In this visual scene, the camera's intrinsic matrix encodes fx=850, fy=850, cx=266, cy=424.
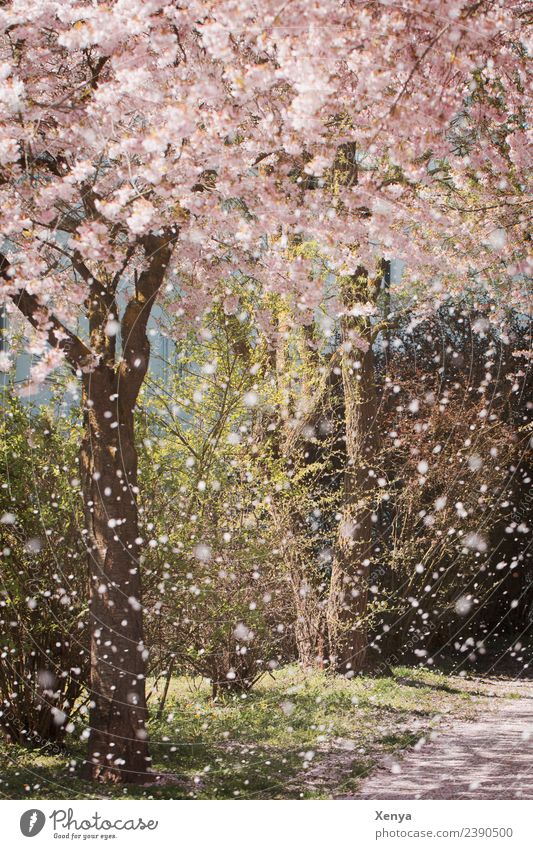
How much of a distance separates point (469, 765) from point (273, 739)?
50.9 inches

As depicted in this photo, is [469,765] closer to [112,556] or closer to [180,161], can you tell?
[112,556]

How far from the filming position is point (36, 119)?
3.89 metres

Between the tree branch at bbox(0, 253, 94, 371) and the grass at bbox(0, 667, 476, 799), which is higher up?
the tree branch at bbox(0, 253, 94, 371)

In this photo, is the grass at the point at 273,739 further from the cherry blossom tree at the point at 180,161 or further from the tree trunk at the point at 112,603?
the cherry blossom tree at the point at 180,161

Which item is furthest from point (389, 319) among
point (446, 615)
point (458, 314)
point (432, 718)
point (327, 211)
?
point (327, 211)

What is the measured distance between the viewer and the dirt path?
15.7 ft

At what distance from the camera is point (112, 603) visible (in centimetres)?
461

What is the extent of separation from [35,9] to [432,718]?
19.2ft

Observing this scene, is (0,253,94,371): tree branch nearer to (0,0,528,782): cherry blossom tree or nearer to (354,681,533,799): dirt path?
(0,0,528,782): cherry blossom tree

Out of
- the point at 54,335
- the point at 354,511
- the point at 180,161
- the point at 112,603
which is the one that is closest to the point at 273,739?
the point at 112,603

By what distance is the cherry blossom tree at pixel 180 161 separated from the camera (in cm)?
338

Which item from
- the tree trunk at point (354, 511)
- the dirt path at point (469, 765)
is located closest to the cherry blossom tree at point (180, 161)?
the dirt path at point (469, 765)

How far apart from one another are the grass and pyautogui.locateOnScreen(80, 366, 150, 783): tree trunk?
208 millimetres

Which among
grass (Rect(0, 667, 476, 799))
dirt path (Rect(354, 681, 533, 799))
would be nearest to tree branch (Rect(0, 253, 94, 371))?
grass (Rect(0, 667, 476, 799))
